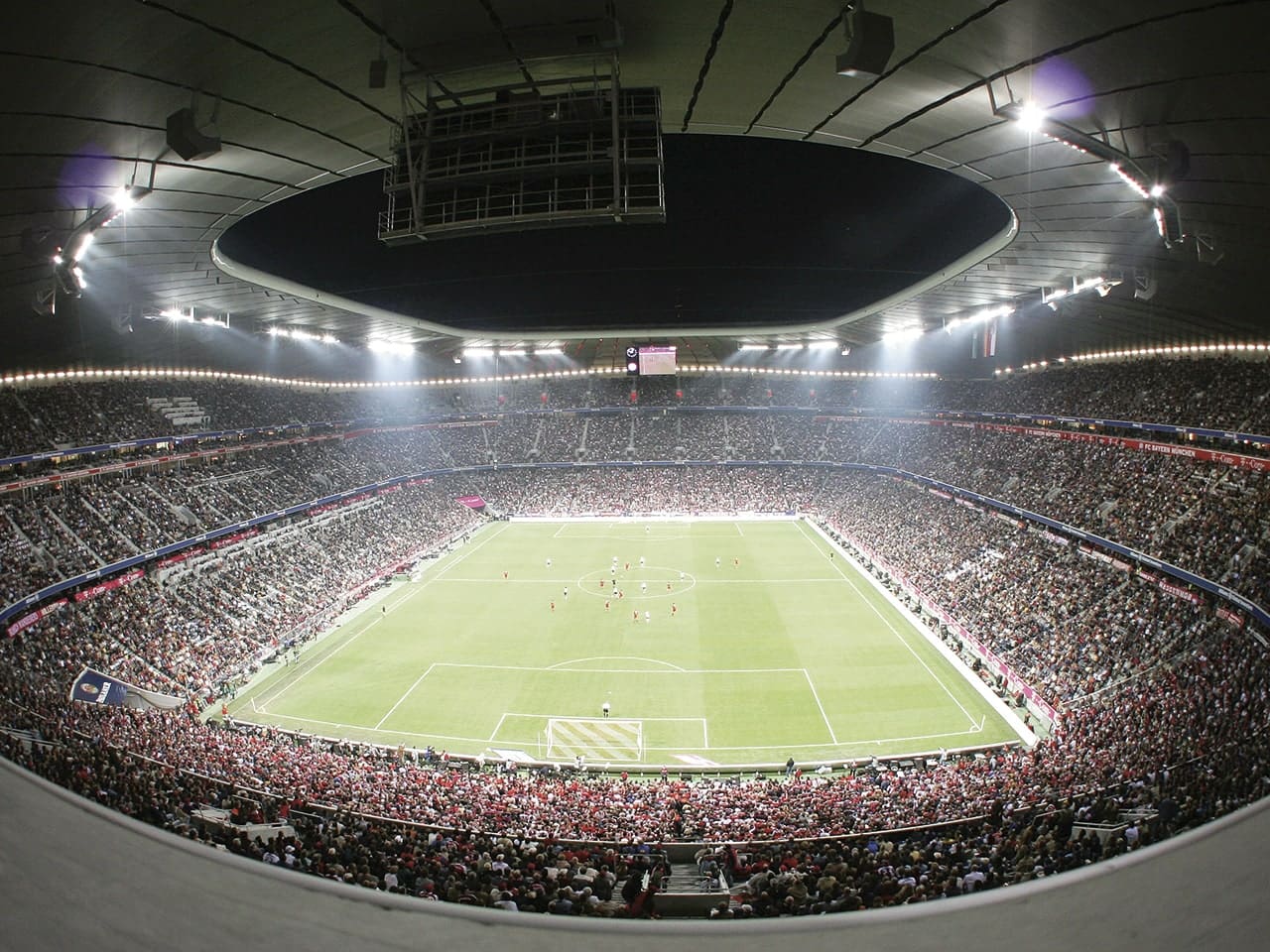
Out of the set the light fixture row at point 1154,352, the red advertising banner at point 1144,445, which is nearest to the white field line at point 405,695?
the red advertising banner at point 1144,445

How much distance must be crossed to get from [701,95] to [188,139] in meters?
8.68

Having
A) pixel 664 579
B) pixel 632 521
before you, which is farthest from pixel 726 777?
pixel 632 521

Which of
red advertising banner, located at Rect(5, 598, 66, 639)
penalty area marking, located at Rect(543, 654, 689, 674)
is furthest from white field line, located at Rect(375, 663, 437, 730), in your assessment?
red advertising banner, located at Rect(5, 598, 66, 639)

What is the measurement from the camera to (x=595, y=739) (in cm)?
2547

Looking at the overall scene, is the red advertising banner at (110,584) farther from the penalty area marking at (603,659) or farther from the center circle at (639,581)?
the center circle at (639,581)

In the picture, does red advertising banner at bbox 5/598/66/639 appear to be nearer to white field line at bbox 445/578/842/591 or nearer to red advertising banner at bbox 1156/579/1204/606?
white field line at bbox 445/578/842/591

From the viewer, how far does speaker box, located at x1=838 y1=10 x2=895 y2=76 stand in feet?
27.6

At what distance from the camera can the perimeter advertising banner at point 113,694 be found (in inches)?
947

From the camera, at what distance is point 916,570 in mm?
41750

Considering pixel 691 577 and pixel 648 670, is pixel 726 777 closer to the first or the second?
pixel 648 670

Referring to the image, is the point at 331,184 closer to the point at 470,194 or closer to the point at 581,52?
the point at 470,194

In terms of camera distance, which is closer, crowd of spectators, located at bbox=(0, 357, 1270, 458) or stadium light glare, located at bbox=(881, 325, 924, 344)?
crowd of spectators, located at bbox=(0, 357, 1270, 458)

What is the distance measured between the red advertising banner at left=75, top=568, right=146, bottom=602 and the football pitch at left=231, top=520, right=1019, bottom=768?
318 inches

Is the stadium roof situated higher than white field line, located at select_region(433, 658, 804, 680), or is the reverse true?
the stadium roof
